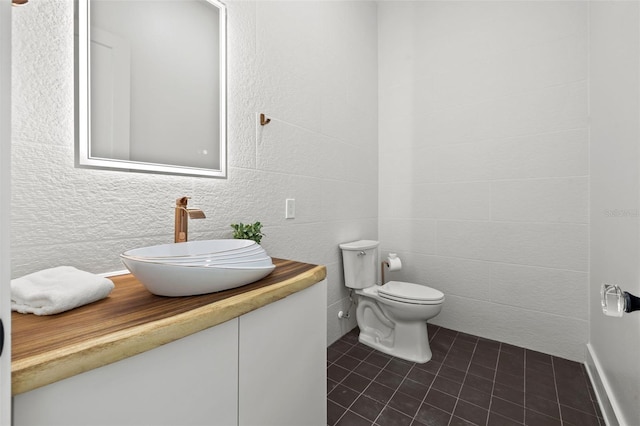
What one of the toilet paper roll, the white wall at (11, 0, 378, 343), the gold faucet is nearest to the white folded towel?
the white wall at (11, 0, 378, 343)

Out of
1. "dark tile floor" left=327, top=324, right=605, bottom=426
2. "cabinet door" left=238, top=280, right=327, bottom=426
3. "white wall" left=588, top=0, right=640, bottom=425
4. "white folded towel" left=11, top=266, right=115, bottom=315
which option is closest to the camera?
"white folded towel" left=11, top=266, right=115, bottom=315

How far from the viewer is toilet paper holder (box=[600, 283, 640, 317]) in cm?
66

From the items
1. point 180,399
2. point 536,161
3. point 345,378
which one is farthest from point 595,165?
point 180,399

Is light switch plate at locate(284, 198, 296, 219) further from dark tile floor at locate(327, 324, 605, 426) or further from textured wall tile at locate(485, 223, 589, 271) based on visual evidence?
textured wall tile at locate(485, 223, 589, 271)

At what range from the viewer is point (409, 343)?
175 cm

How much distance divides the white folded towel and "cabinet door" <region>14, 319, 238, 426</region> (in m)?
0.23

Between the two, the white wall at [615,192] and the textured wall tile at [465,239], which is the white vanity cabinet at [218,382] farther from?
the textured wall tile at [465,239]

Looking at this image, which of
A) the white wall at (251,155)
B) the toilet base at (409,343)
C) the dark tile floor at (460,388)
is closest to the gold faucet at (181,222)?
the white wall at (251,155)

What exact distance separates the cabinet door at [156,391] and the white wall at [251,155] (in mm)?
516

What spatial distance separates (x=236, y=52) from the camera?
1283 mm

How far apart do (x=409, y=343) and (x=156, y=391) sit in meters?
1.57

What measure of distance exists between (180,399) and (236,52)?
4.44 ft

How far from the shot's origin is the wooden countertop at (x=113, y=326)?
44 centimetres

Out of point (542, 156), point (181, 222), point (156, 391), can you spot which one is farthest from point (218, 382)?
point (542, 156)
